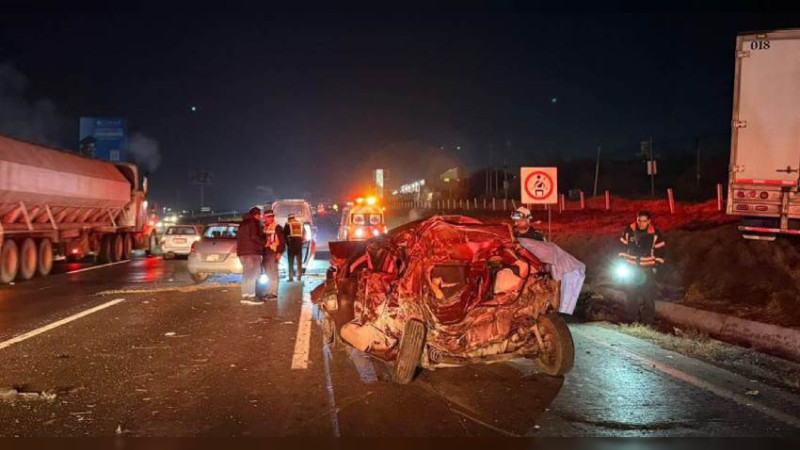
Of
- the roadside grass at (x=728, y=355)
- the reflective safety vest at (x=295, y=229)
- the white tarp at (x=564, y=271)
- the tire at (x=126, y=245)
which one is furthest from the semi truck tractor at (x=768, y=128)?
the tire at (x=126, y=245)

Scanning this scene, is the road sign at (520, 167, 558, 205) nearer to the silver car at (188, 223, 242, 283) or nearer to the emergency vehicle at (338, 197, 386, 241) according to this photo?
the silver car at (188, 223, 242, 283)

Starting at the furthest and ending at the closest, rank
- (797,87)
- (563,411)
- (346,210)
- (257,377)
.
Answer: (346,210) < (797,87) < (257,377) < (563,411)

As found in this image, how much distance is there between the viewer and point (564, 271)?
7.02 meters

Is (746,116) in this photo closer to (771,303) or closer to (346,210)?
(771,303)

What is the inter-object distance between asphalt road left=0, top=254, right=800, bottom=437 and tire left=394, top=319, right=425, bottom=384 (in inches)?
9.9

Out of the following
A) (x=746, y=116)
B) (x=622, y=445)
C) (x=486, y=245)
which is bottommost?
A: (x=622, y=445)

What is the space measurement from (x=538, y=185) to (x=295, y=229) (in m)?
5.97

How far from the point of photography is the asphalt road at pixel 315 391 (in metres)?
5.40

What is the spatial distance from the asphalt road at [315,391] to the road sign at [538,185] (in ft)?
13.5

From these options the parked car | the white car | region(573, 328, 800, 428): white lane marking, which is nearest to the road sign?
region(573, 328, 800, 428): white lane marking

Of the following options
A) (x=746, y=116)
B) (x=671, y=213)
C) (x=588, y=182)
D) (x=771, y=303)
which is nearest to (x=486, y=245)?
(x=771, y=303)

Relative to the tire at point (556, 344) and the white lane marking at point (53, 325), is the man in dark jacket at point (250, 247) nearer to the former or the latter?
the white lane marking at point (53, 325)

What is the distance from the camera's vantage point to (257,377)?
7023 mm

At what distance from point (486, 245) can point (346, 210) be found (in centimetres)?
1887
